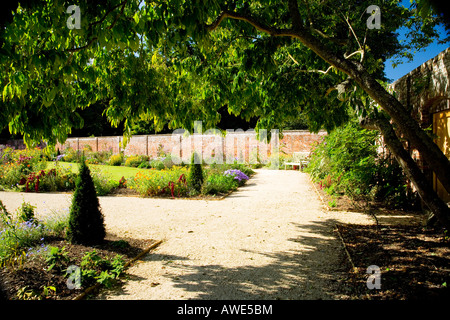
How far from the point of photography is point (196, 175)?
1098 cm

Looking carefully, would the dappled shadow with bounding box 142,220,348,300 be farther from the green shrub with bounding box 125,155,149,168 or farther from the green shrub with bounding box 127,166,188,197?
the green shrub with bounding box 125,155,149,168

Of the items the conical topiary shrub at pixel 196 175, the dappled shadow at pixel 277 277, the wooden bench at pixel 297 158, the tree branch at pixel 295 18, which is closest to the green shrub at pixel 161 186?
the conical topiary shrub at pixel 196 175

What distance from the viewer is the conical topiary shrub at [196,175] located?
35.7 ft

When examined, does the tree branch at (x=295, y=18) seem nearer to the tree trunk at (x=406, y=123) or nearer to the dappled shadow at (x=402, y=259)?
the tree trunk at (x=406, y=123)

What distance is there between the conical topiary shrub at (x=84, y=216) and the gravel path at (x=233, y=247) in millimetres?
979

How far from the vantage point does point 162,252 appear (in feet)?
16.8

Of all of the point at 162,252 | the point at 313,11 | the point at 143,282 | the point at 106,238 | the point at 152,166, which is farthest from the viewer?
the point at 152,166

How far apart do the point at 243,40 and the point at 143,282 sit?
449 centimetres

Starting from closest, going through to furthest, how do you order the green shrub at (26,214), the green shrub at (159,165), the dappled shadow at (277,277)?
the dappled shadow at (277,277), the green shrub at (26,214), the green shrub at (159,165)

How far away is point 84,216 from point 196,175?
6.26 m

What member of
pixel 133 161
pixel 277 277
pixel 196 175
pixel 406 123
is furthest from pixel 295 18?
pixel 133 161

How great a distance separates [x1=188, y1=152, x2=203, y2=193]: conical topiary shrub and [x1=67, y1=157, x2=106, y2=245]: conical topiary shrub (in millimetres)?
5980
